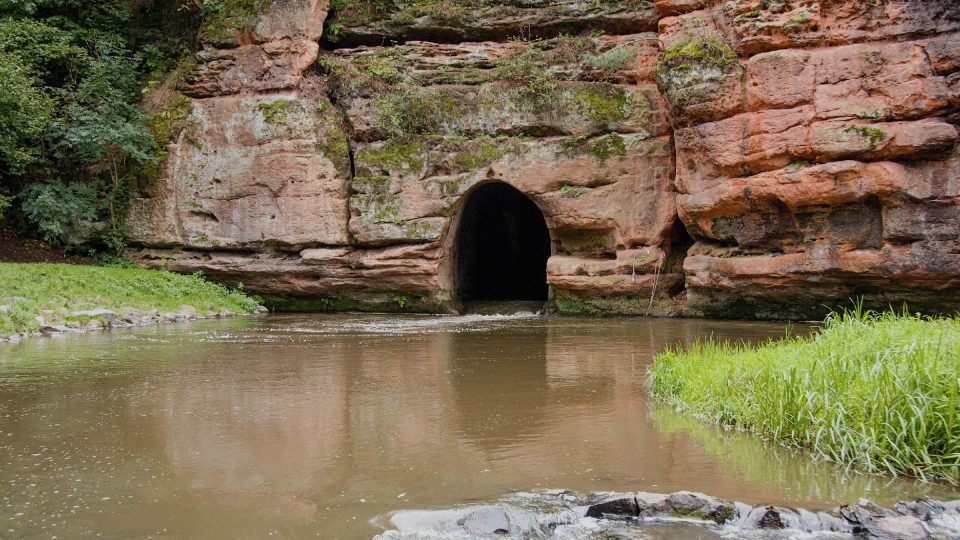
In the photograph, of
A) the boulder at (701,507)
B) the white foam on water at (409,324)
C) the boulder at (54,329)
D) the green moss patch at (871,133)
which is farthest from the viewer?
the white foam on water at (409,324)

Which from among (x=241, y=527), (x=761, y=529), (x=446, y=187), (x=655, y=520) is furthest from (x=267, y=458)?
(x=446, y=187)

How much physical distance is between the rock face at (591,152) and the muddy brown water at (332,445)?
671 cm

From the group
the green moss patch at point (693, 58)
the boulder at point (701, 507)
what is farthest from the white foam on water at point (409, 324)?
the boulder at point (701, 507)

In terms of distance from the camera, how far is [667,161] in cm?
1596

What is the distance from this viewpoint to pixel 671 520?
11.7ft

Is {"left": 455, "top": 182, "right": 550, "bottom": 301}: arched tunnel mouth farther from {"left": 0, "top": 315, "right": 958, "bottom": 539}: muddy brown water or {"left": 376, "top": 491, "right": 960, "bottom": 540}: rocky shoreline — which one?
{"left": 376, "top": 491, "right": 960, "bottom": 540}: rocky shoreline

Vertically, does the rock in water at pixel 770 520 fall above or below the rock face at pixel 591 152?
below

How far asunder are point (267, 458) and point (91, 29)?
18875mm

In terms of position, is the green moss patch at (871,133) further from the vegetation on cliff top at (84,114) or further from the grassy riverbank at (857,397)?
the vegetation on cliff top at (84,114)

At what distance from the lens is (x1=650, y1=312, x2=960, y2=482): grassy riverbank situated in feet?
14.2

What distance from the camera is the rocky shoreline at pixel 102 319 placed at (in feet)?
38.8

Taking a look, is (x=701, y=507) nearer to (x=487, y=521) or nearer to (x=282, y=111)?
(x=487, y=521)

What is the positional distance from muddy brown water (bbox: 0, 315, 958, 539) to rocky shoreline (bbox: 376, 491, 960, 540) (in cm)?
23

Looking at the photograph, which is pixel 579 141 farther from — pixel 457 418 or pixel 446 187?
pixel 457 418
